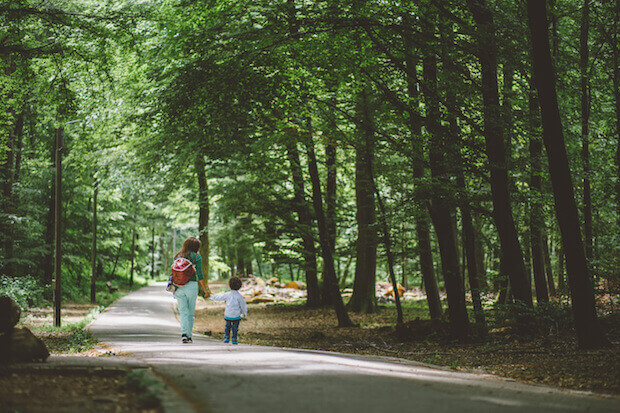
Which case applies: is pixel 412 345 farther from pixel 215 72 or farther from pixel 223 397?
pixel 223 397

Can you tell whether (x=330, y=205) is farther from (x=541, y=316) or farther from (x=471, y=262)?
(x=541, y=316)

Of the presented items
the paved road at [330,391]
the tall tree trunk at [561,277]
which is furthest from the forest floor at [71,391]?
the tall tree trunk at [561,277]

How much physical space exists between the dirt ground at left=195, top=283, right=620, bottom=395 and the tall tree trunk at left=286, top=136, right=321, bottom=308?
2592 mm

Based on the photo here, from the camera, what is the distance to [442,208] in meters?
12.7

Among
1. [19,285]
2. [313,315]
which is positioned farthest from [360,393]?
[19,285]

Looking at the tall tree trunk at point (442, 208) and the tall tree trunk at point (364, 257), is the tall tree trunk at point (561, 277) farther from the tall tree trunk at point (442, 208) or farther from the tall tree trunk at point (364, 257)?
the tall tree trunk at point (364, 257)

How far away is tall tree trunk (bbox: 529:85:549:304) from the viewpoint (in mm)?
11062

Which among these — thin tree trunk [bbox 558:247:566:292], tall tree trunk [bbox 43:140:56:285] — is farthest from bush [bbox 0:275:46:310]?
thin tree trunk [bbox 558:247:566:292]

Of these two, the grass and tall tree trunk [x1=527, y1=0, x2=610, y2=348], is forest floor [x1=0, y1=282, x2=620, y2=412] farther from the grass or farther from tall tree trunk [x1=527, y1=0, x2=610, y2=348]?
tall tree trunk [x1=527, y1=0, x2=610, y2=348]

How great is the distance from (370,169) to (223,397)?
435 inches

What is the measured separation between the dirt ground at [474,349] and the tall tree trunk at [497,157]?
1.46 metres

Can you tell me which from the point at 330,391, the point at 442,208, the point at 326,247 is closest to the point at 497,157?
the point at 442,208

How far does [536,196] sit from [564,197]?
3.33 meters

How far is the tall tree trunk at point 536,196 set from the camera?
36.3 feet
